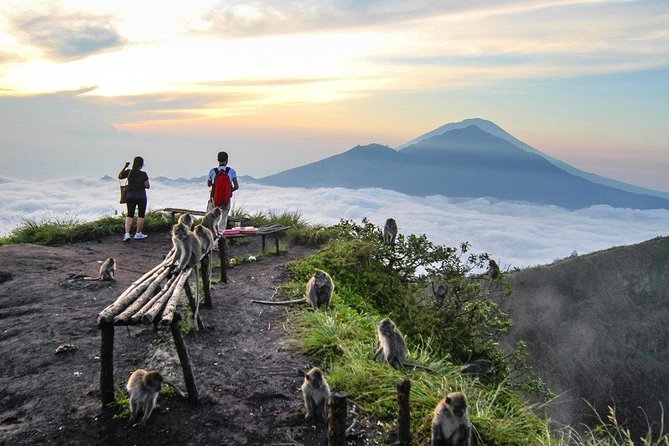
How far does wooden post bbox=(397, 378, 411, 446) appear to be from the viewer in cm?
478

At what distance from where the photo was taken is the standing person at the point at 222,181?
1368 cm

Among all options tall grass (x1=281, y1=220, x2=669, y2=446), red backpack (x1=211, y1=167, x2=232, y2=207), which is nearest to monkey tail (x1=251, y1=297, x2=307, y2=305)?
tall grass (x1=281, y1=220, x2=669, y2=446)

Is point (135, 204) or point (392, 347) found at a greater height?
point (135, 204)

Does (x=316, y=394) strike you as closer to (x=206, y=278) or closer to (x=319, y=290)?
(x=319, y=290)

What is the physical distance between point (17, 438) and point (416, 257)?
10.0 m

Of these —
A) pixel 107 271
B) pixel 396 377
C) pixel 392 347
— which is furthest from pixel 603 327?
pixel 396 377

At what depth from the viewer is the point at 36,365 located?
742cm

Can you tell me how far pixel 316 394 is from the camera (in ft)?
19.1

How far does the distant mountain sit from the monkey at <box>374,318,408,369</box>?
2841cm

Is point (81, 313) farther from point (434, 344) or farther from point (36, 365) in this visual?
point (434, 344)

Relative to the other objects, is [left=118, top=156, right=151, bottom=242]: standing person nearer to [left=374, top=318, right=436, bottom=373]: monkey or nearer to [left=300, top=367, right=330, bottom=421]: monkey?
[left=374, top=318, right=436, bottom=373]: monkey

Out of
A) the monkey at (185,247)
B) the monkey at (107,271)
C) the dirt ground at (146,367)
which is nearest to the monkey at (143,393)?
the dirt ground at (146,367)

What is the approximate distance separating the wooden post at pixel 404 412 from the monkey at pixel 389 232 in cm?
930

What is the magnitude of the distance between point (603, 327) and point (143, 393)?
44795 millimetres
